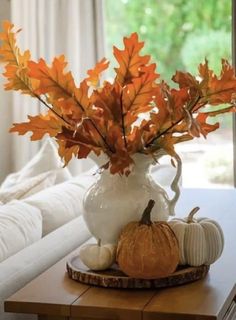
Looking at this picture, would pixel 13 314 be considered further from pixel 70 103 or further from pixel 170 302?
pixel 70 103

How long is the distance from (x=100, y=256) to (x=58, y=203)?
819 mm

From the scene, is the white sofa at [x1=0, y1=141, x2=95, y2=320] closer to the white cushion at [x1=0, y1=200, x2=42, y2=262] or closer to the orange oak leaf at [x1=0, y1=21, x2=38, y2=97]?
the white cushion at [x1=0, y1=200, x2=42, y2=262]

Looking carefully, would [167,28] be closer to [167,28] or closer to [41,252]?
[167,28]

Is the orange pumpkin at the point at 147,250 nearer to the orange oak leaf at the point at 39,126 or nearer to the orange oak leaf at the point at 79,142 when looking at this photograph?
the orange oak leaf at the point at 79,142

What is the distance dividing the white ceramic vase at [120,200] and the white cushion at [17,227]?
0.32 meters

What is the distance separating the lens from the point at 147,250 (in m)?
1.85

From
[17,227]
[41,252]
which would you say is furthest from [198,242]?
[17,227]

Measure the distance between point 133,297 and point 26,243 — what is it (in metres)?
0.60

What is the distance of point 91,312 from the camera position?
1.76 meters

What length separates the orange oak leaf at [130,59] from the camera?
1897 mm

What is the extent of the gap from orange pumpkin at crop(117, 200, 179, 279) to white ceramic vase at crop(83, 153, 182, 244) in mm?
64

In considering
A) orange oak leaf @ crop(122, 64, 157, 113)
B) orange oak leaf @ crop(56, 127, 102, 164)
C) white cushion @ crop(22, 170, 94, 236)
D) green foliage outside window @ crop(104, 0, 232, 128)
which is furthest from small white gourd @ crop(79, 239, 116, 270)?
green foliage outside window @ crop(104, 0, 232, 128)

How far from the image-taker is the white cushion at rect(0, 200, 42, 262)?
222cm

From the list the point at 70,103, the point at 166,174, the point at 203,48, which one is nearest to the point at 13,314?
the point at 70,103
